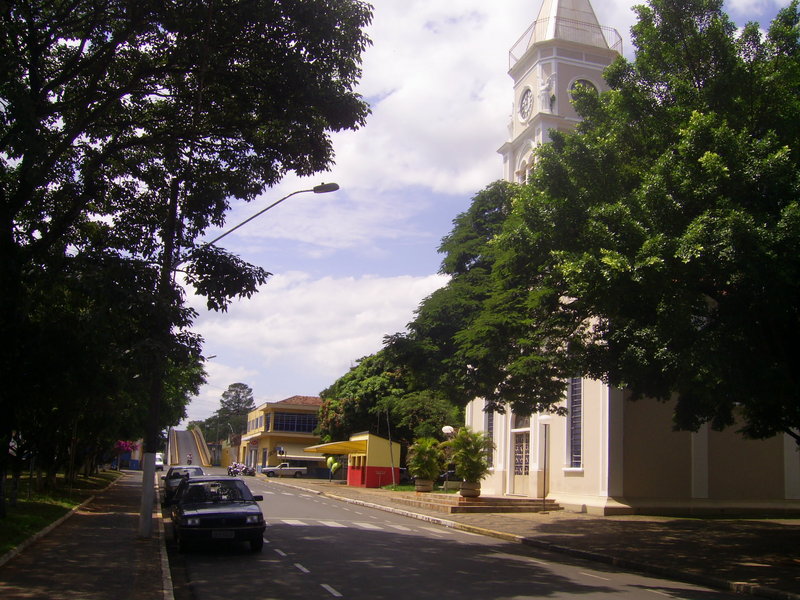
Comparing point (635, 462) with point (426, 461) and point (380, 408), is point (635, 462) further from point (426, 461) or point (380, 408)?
point (380, 408)

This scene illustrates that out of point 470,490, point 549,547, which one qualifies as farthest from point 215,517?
point 470,490

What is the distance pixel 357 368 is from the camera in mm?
55406

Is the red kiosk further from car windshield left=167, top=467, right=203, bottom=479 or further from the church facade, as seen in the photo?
car windshield left=167, top=467, right=203, bottom=479

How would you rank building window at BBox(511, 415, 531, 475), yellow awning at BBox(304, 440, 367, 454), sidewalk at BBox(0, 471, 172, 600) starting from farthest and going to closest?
yellow awning at BBox(304, 440, 367, 454)
building window at BBox(511, 415, 531, 475)
sidewalk at BBox(0, 471, 172, 600)

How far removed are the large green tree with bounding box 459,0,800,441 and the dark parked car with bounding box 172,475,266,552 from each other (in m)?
7.29

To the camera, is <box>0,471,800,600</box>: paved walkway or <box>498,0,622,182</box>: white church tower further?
<box>498,0,622,182</box>: white church tower

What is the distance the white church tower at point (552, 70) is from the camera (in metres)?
32.8

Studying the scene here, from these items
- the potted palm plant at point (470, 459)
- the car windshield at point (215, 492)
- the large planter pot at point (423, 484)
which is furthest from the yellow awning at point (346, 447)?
the car windshield at point (215, 492)

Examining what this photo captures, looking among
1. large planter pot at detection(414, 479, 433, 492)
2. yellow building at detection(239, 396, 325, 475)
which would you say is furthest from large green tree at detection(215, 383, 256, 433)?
large planter pot at detection(414, 479, 433, 492)

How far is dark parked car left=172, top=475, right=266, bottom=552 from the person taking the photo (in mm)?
13297

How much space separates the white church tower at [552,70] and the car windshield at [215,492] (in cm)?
2228

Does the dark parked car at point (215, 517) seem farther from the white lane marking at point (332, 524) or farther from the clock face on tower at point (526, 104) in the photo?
the clock face on tower at point (526, 104)

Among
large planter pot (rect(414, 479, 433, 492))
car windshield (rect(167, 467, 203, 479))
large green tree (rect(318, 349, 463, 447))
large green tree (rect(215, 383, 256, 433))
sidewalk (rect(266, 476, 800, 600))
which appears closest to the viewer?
sidewalk (rect(266, 476, 800, 600))

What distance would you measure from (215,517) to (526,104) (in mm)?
26845
